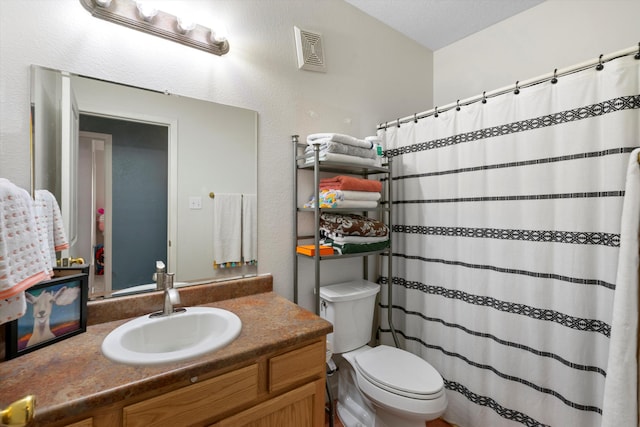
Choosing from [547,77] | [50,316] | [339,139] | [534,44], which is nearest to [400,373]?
[339,139]

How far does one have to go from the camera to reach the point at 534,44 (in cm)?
190

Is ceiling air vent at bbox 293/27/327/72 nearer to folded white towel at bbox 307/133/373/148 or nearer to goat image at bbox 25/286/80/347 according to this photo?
folded white towel at bbox 307/133/373/148

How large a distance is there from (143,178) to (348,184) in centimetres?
97

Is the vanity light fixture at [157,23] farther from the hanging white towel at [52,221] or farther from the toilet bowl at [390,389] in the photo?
the toilet bowl at [390,389]

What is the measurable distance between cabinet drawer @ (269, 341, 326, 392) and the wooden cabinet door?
4 centimetres

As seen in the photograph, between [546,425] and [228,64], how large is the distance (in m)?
2.30

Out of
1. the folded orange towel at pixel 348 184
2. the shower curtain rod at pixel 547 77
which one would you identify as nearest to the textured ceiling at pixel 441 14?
the shower curtain rod at pixel 547 77

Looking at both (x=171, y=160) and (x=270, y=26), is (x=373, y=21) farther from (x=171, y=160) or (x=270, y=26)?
(x=171, y=160)

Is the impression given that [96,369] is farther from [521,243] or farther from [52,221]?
[521,243]

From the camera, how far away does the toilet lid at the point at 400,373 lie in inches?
50.0

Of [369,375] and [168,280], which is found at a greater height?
[168,280]

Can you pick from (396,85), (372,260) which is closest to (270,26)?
(396,85)

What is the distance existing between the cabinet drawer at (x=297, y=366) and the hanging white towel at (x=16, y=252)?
27.7 inches

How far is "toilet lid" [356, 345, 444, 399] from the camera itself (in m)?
1.27
